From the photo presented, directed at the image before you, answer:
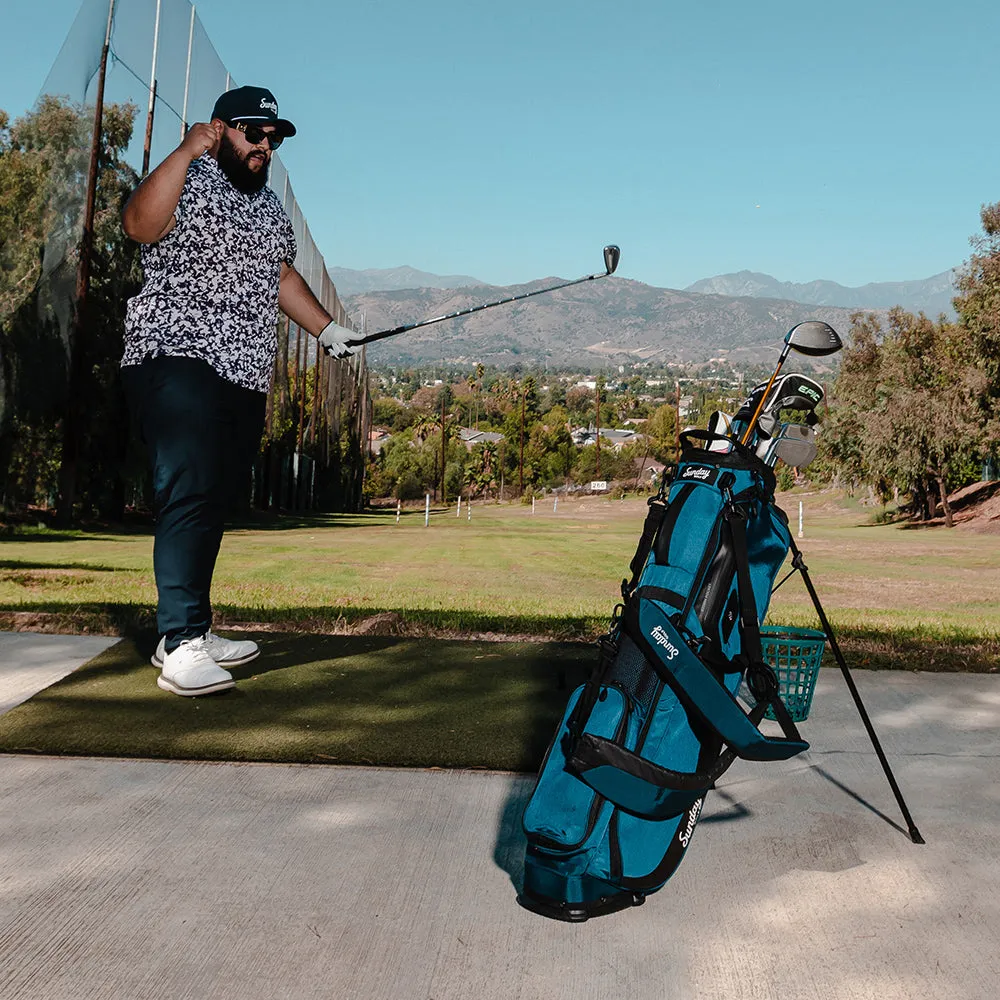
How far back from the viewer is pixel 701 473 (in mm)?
2510

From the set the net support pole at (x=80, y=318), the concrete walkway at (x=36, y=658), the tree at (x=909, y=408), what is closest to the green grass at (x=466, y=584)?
the concrete walkway at (x=36, y=658)

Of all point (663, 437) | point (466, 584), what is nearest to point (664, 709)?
point (466, 584)

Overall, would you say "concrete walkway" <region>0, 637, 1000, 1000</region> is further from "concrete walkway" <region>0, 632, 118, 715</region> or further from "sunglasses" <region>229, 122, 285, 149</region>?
"sunglasses" <region>229, 122, 285, 149</region>

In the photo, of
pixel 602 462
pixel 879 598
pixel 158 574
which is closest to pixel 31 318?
pixel 158 574

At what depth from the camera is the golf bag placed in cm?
224

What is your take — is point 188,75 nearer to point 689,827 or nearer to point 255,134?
point 255,134

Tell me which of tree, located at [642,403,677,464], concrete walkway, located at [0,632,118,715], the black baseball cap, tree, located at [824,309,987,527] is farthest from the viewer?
tree, located at [642,403,677,464]

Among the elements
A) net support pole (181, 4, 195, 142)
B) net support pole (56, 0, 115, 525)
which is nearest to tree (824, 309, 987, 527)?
net support pole (181, 4, 195, 142)

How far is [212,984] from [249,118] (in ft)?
9.24

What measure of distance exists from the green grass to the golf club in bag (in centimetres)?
303

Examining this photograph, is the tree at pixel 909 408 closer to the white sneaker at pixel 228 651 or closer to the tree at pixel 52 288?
the tree at pixel 52 288

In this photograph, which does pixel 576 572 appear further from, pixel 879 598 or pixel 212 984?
pixel 212 984

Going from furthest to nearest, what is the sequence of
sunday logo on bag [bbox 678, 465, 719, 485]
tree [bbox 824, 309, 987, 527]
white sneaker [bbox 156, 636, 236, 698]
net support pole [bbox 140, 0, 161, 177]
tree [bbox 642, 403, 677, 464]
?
tree [bbox 642, 403, 677, 464] < tree [bbox 824, 309, 987, 527] < net support pole [bbox 140, 0, 161, 177] < white sneaker [bbox 156, 636, 236, 698] < sunday logo on bag [bbox 678, 465, 719, 485]

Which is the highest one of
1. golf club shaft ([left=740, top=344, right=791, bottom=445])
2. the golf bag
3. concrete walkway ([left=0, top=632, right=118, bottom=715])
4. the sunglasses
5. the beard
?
the sunglasses
